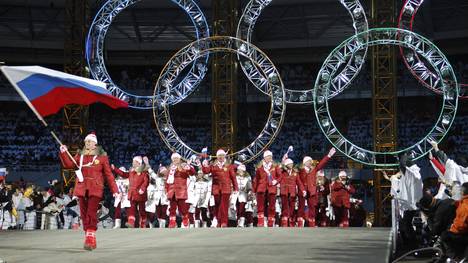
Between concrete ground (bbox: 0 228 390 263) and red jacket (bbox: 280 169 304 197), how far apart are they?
550 cm

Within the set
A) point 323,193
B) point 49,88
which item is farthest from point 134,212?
point 49,88

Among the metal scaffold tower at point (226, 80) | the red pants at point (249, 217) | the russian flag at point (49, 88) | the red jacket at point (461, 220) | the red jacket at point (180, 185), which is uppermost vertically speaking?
the metal scaffold tower at point (226, 80)

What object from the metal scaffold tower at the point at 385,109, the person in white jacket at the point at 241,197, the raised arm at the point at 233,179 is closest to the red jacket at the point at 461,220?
the raised arm at the point at 233,179

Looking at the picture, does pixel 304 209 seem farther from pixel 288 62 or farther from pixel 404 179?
pixel 288 62

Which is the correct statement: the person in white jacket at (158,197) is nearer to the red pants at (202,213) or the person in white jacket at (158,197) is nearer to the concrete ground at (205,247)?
the red pants at (202,213)

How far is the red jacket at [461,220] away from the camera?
8531mm

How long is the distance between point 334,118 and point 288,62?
356 centimetres

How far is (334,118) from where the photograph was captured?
1416 inches

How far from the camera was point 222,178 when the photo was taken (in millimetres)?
17766

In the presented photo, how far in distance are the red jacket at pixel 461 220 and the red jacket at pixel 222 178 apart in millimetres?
9344

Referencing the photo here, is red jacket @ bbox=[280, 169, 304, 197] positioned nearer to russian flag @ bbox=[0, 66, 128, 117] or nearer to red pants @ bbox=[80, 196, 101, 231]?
russian flag @ bbox=[0, 66, 128, 117]

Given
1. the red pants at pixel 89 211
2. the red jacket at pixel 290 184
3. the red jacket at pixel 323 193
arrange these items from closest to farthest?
the red pants at pixel 89 211 < the red jacket at pixel 290 184 < the red jacket at pixel 323 193

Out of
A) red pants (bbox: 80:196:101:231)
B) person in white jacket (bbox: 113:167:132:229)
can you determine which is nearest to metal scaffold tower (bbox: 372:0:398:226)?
person in white jacket (bbox: 113:167:132:229)

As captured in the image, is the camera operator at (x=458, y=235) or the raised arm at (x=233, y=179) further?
the raised arm at (x=233, y=179)
